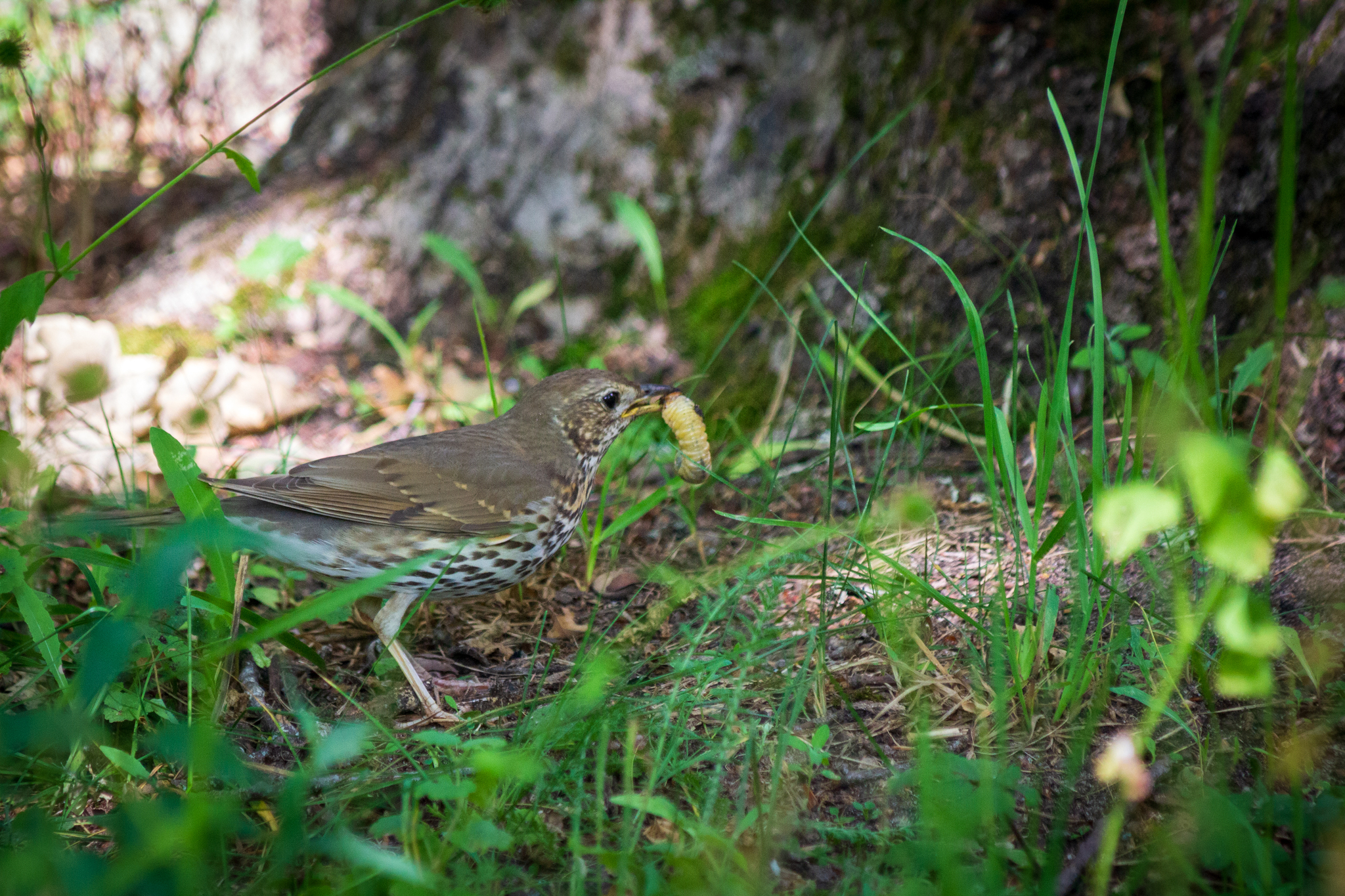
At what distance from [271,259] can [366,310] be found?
3.15 feet

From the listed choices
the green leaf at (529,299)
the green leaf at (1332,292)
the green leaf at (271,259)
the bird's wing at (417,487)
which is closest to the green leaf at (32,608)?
the bird's wing at (417,487)

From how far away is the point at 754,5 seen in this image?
5121mm

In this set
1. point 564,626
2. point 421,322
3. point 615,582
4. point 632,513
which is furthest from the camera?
point 421,322

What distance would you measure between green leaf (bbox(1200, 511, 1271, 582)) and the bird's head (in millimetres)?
2319

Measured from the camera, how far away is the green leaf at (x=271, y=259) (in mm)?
5534

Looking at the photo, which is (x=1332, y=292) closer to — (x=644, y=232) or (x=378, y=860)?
(x=378, y=860)

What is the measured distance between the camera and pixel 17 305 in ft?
7.63

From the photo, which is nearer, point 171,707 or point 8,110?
point 171,707

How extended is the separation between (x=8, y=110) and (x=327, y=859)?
6.60m

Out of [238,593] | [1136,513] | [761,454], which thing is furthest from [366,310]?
[1136,513]

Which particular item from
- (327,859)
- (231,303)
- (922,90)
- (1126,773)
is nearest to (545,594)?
(327,859)

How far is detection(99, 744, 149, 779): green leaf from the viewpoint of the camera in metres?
2.15

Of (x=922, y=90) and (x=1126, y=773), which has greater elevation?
(x=922, y=90)

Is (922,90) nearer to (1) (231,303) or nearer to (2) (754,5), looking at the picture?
(2) (754,5)
